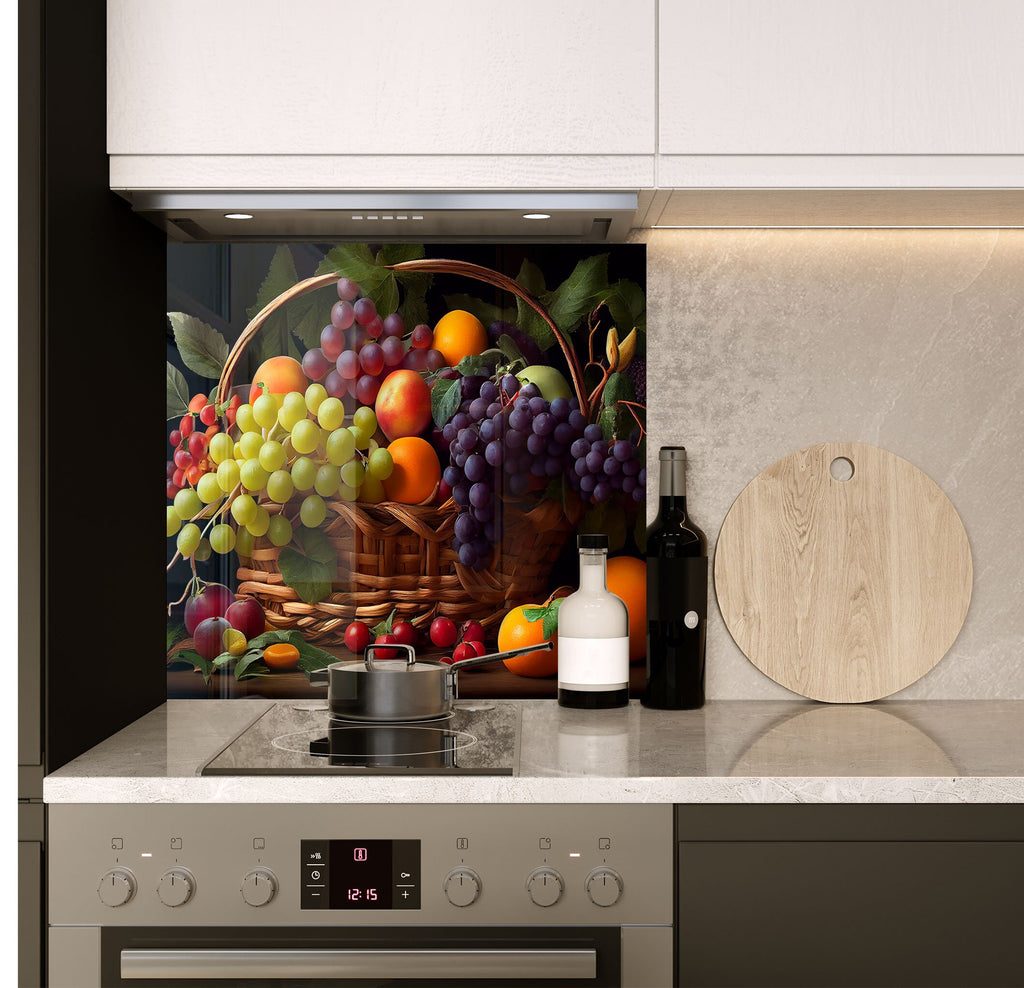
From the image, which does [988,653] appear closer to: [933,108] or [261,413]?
[933,108]

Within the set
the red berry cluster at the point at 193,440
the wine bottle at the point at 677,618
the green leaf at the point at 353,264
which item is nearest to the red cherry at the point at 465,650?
the wine bottle at the point at 677,618

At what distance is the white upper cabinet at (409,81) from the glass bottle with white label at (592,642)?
65 cm

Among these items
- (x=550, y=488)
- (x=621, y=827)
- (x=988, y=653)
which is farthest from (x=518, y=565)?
(x=988, y=653)

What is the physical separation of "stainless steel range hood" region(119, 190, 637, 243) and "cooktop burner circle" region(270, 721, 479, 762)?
76 centimetres

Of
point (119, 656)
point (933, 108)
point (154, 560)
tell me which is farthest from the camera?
point (154, 560)

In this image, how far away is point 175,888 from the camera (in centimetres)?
125

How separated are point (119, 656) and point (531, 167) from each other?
3.14 ft

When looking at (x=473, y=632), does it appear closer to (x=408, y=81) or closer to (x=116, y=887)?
(x=116, y=887)

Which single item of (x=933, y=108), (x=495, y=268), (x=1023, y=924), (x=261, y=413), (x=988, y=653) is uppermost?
(x=933, y=108)

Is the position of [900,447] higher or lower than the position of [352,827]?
higher

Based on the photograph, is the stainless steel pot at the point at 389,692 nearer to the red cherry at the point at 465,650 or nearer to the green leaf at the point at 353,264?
the red cherry at the point at 465,650

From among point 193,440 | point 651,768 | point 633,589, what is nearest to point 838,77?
point 633,589

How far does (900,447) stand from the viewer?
1.82 metres

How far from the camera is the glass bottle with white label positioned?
1.64 meters
